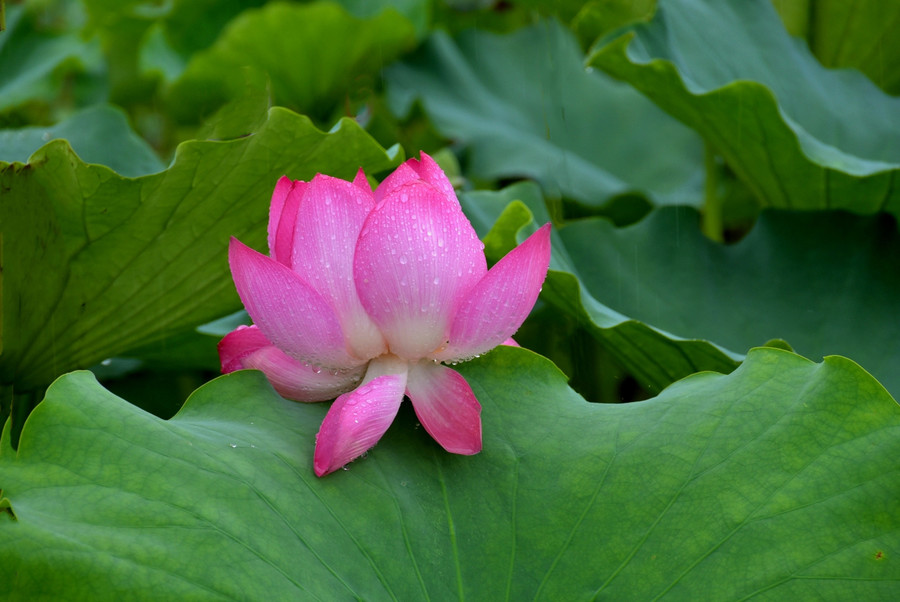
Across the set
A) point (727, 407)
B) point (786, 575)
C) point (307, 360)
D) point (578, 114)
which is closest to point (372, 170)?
point (307, 360)

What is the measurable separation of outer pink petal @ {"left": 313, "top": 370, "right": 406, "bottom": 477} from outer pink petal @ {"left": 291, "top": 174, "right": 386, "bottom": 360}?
54 mm

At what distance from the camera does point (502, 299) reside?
64 cm

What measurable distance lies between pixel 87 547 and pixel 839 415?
51 cm

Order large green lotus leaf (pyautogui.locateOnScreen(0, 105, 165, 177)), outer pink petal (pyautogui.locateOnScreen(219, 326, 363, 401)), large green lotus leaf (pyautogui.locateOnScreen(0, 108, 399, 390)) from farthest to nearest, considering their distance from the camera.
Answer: large green lotus leaf (pyautogui.locateOnScreen(0, 105, 165, 177)) → large green lotus leaf (pyautogui.locateOnScreen(0, 108, 399, 390)) → outer pink petal (pyautogui.locateOnScreen(219, 326, 363, 401))

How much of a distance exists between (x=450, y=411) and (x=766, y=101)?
2.18 ft

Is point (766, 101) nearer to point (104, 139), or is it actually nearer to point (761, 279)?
point (761, 279)

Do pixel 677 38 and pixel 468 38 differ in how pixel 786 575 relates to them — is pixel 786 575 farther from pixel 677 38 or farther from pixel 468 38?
pixel 468 38

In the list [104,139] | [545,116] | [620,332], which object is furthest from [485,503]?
[545,116]

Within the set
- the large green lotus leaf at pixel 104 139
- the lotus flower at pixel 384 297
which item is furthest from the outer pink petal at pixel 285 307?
the large green lotus leaf at pixel 104 139

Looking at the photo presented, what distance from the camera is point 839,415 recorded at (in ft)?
2.10

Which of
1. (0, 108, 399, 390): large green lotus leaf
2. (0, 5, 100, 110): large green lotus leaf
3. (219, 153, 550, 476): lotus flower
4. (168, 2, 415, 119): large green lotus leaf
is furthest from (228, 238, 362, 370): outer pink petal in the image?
(0, 5, 100, 110): large green lotus leaf

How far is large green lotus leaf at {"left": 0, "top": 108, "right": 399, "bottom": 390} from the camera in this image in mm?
825

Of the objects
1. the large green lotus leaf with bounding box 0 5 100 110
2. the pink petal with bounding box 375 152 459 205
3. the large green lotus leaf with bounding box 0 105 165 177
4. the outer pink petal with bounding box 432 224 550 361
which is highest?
the pink petal with bounding box 375 152 459 205

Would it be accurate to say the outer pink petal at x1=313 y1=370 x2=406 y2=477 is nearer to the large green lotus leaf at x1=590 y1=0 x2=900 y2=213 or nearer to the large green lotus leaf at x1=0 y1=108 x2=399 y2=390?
the large green lotus leaf at x1=0 y1=108 x2=399 y2=390
